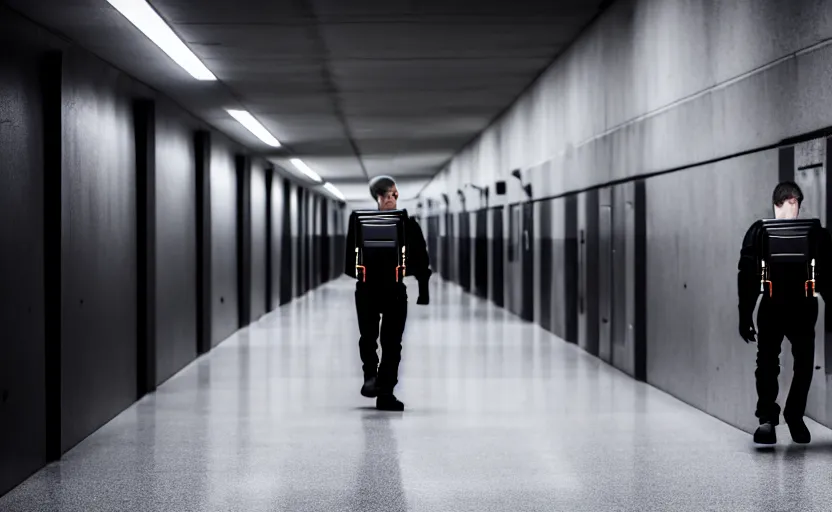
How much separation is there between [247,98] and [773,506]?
30.6 feet

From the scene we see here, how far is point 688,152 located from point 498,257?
1169 centimetres

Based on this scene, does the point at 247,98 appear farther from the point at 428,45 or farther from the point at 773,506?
the point at 773,506

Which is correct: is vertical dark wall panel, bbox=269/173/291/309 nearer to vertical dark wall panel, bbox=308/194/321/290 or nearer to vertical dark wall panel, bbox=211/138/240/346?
vertical dark wall panel, bbox=211/138/240/346

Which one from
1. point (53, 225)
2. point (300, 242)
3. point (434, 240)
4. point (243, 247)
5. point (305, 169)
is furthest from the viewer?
point (434, 240)

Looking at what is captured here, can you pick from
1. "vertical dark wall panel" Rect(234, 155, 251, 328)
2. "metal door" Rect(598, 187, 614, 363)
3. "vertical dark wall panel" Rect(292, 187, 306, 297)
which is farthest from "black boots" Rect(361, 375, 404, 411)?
"vertical dark wall panel" Rect(292, 187, 306, 297)

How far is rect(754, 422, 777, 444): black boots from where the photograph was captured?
606 cm

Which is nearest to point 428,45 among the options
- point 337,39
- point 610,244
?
point 337,39

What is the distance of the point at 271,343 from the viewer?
1298 cm

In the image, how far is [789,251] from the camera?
5.79 metres

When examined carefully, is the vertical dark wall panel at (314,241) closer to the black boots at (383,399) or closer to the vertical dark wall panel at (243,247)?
the vertical dark wall panel at (243,247)

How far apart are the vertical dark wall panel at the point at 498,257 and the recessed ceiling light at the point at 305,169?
493cm

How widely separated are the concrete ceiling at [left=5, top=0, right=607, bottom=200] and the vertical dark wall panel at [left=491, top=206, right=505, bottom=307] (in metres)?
2.16

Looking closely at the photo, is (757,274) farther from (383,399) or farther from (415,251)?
(383,399)

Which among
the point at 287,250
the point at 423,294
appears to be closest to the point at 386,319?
the point at 423,294
